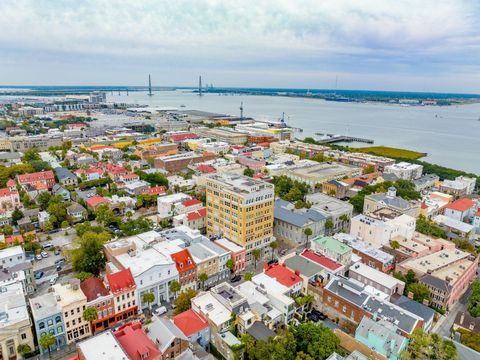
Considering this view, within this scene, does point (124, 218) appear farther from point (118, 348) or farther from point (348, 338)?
point (348, 338)

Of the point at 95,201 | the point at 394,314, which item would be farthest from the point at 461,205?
the point at 95,201

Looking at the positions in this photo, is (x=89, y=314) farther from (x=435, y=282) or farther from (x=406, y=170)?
(x=406, y=170)

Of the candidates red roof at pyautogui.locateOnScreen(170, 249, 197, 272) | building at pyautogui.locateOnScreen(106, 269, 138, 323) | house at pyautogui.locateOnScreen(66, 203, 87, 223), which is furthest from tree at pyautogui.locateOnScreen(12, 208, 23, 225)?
red roof at pyautogui.locateOnScreen(170, 249, 197, 272)

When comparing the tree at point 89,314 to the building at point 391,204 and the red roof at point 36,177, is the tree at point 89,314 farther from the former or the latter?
the red roof at point 36,177

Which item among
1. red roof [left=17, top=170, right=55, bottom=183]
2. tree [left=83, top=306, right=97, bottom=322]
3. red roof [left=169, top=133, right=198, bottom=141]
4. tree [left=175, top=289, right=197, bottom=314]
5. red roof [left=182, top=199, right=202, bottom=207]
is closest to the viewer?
tree [left=83, top=306, right=97, bottom=322]

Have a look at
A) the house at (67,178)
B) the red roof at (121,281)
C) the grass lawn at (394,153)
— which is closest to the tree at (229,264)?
the red roof at (121,281)

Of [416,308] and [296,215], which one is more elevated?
[296,215]

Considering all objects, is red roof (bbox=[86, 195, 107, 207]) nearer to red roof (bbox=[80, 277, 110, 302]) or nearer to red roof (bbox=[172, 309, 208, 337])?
red roof (bbox=[80, 277, 110, 302])
